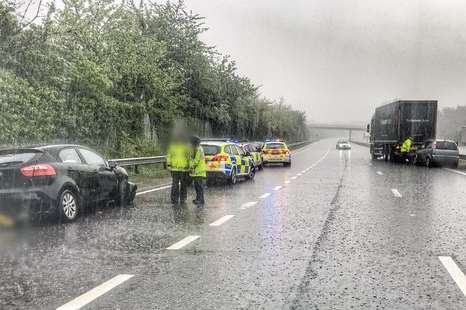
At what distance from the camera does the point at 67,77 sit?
18781mm

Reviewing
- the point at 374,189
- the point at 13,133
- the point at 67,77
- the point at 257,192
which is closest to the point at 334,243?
the point at 257,192

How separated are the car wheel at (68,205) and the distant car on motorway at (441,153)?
75.7 ft

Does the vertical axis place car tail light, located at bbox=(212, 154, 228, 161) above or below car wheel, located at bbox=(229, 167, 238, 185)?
above

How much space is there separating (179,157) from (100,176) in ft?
6.43

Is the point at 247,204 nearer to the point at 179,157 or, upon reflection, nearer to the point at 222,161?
the point at 179,157

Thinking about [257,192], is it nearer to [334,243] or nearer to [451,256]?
[334,243]

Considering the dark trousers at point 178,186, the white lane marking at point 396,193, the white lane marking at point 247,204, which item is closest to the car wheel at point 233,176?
the white lane marking at point 396,193

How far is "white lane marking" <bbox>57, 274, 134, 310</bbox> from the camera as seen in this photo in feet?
15.2

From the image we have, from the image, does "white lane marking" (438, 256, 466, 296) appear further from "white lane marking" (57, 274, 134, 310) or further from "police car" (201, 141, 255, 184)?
"police car" (201, 141, 255, 184)

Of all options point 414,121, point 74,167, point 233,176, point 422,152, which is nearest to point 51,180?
point 74,167

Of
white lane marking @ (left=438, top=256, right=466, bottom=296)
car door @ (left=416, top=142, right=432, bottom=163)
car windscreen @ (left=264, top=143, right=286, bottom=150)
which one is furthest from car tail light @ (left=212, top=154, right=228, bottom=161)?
car door @ (left=416, top=142, right=432, bottom=163)

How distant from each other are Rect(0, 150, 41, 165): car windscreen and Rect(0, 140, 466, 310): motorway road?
3.70 ft

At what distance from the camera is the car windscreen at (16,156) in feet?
29.0

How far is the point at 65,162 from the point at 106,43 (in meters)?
16.4
